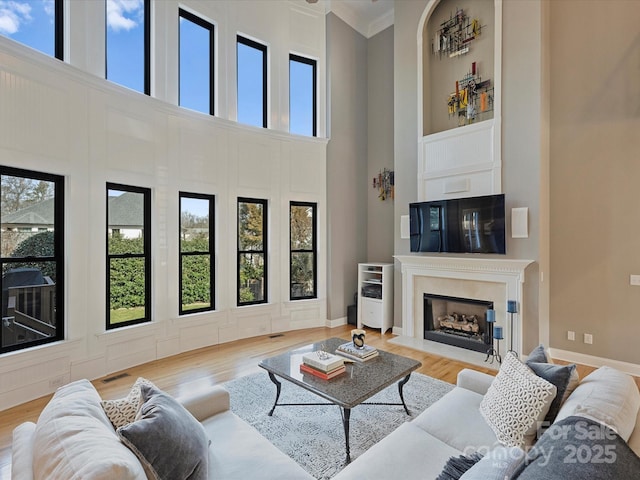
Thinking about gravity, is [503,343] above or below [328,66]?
below

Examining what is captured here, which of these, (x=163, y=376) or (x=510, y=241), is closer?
(x=163, y=376)

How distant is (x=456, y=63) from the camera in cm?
490

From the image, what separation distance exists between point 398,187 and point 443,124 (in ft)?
3.80

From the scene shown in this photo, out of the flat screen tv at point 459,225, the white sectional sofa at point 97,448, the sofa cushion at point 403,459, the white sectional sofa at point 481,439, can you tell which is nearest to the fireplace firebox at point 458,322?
the flat screen tv at point 459,225

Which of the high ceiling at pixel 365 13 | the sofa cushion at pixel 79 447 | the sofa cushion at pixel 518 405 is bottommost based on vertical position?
the sofa cushion at pixel 518 405

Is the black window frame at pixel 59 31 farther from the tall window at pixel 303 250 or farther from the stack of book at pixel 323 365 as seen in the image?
the stack of book at pixel 323 365

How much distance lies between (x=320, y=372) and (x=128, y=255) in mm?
2988

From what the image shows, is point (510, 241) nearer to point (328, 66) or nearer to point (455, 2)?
point (455, 2)

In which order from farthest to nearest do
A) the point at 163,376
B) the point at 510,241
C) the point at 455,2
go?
the point at 455,2, the point at 510,241, the point at 163,376

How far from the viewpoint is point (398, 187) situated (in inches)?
209

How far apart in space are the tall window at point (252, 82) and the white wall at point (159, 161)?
164 mm

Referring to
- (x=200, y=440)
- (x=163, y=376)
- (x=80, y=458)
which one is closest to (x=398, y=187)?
(x=163, y=376)

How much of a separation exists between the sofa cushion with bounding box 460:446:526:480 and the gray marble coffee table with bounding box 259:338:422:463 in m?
0.99

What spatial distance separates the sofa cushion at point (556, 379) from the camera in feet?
5.34
